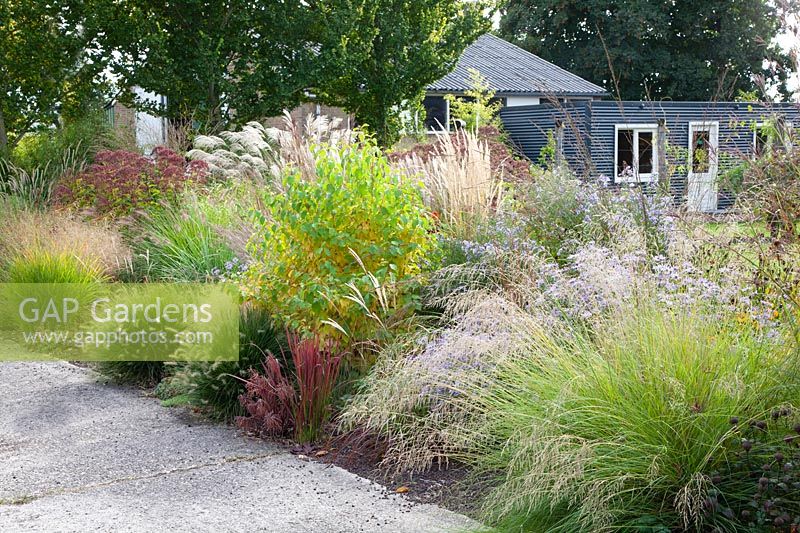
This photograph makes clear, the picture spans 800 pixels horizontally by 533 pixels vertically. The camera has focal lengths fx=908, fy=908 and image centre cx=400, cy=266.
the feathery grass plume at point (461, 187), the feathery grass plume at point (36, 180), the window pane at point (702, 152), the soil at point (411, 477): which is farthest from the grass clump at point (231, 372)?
the feathery grass plume at point (36, 180)

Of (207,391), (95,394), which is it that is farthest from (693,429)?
(95,394)

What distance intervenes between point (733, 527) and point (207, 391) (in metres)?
3.55

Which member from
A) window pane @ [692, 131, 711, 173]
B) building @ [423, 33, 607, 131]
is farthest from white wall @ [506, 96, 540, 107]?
window pane @ [692, 131, 711, 173]

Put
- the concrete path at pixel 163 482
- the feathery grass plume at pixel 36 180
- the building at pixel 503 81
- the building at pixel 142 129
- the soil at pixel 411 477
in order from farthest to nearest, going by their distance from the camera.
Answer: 1. the building at pixel 503 81
2. the building at pixel 142 129
3. the feathery grass plume at pixel 36 180
4. the soil at pixel 411 477
5. the concrete path at pixel 163 482

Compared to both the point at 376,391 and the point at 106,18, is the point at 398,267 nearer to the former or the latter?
the point at 376,391

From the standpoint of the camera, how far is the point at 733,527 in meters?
3.36

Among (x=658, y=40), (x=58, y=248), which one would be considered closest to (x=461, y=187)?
(x=58, y=248)

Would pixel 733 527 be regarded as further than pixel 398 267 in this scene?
No

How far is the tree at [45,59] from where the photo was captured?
1650cm

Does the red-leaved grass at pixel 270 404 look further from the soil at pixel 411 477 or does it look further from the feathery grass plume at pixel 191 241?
the feathery grass plume at pixel 191 241

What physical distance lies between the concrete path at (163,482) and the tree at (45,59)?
1180 centimetres

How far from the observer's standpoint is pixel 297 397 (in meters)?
5.42

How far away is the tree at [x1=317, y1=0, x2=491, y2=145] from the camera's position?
18.9 metres

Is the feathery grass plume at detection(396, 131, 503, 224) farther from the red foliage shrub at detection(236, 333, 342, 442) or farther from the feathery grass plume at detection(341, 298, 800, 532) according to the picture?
the feathery grass plume at detection(341, 298, 800, 532)
